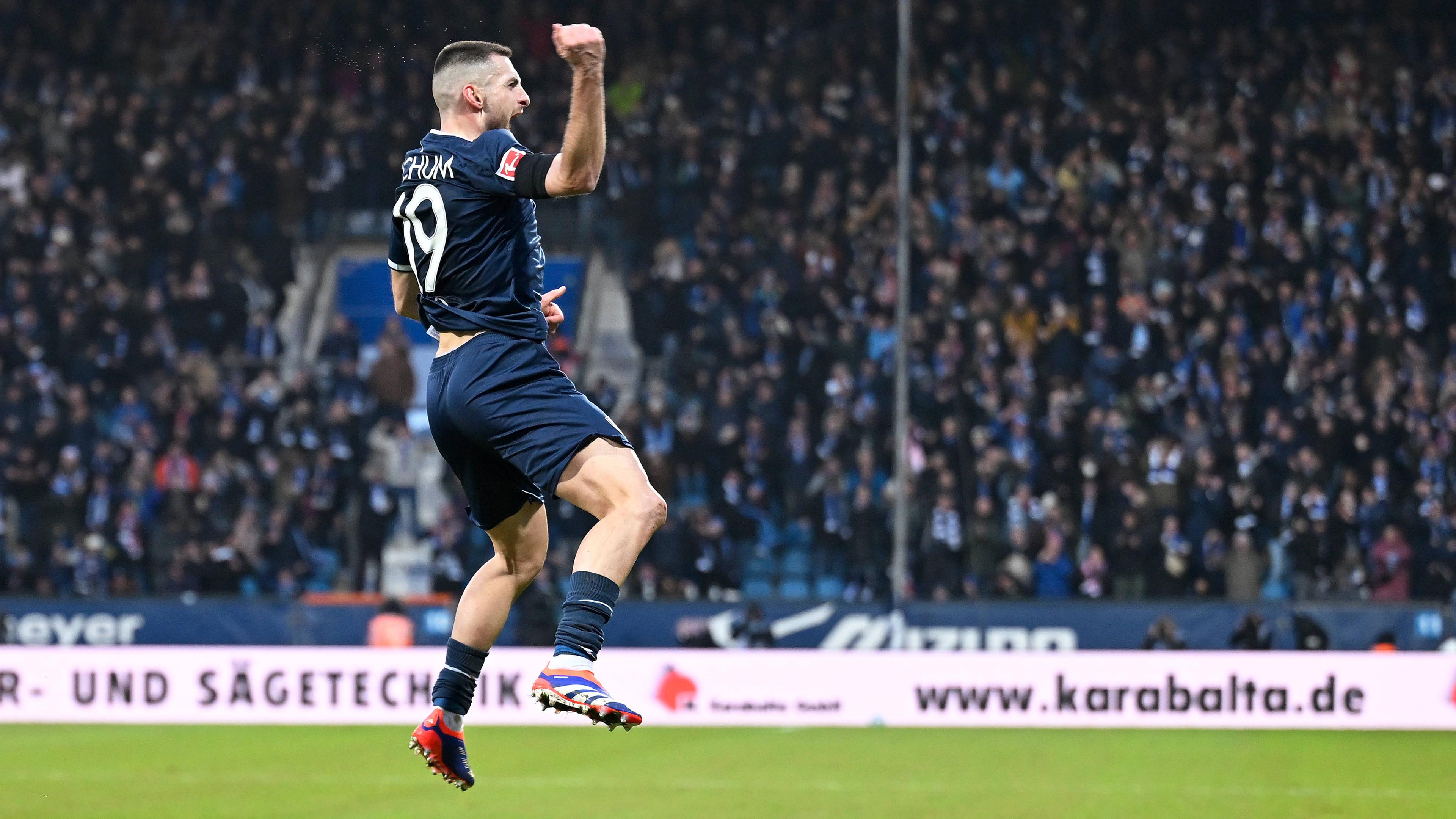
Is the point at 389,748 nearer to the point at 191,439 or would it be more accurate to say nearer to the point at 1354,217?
the point at 191,439

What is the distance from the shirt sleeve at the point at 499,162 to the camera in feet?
17.3

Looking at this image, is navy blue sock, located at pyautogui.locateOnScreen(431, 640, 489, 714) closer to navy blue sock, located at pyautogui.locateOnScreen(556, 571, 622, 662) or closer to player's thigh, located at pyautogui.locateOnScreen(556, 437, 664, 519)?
navy blue sock, located at pyautogui.locateOnScreen(556, 571, 622, 662)

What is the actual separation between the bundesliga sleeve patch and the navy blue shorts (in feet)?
1.67

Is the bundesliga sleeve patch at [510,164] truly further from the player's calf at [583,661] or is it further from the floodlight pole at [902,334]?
the floodlight pole at [902,334]

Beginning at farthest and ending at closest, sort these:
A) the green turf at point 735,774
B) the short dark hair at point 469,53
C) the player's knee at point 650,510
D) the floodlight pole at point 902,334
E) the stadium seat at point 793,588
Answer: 1. the stadium seat at point 793,588
2. the floodlight pole at point 902,334
3. the green turf at point 735,774
4. the short dark hair at point 469,53
5. the player's knee at point 650,510

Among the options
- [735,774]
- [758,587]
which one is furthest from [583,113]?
[758,587]

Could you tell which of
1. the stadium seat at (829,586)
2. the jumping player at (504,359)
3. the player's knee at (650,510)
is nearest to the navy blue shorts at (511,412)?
the jumping player at (504,359)

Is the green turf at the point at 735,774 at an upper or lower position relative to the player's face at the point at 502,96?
lower

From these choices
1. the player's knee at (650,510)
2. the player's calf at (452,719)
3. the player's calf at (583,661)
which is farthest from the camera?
the player's calf at (452,719)

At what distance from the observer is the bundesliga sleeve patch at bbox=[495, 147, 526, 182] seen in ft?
17.3

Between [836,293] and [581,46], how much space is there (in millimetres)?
14028

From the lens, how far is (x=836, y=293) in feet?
62.0

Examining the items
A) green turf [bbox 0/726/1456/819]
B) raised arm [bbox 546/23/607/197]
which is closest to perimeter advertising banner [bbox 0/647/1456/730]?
green turf [bbox 0/726/1456/819]

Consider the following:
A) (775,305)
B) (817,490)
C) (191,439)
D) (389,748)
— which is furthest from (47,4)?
(389,748)
